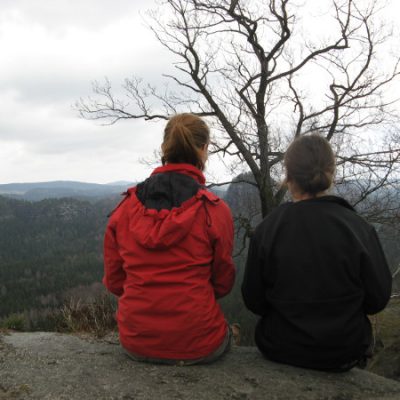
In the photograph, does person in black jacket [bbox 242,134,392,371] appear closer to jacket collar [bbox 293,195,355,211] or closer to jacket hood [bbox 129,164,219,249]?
jacket collar [bbox 293,195,355,211]

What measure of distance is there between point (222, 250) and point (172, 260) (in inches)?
13.6

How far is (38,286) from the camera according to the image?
80875 mm

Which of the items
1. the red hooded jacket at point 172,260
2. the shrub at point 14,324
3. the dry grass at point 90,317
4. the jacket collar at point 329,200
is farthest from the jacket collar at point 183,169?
the shrub at point 14,324

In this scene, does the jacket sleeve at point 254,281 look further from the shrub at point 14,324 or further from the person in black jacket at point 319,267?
the shrub at point 14,324

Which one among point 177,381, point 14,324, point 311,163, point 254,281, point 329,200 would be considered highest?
point 311,163

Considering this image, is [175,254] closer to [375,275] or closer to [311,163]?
[311,163]

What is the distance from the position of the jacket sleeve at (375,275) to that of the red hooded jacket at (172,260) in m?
0.85

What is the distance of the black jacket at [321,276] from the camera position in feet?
7.66

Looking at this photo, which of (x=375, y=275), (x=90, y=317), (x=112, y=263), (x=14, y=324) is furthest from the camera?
(x=14, y=324)

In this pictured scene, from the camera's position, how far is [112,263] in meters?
2.79

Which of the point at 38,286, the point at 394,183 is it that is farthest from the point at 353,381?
the point at 38,286

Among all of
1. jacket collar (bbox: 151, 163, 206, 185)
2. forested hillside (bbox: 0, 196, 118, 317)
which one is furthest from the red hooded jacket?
forested hillside (bbox: 0, 196, 118, 317)

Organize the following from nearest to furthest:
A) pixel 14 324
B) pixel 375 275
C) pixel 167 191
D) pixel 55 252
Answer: pixel 375 275 → pixel 167 191 → pixel 14 324 → pixel 55 252

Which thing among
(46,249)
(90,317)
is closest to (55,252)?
(46,249)
